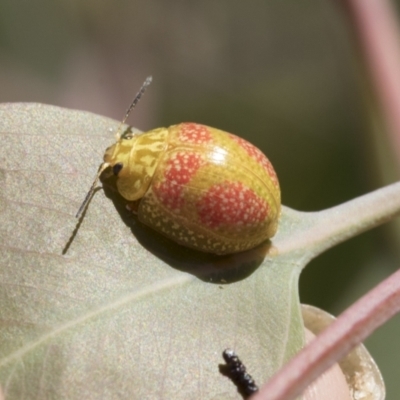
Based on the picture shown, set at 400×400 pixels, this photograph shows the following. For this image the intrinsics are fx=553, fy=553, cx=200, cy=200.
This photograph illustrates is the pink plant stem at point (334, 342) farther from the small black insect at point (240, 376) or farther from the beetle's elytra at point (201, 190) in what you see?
the beetle's elytra at point (201, 190)

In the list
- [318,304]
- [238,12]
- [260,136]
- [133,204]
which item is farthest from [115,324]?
[238,12]

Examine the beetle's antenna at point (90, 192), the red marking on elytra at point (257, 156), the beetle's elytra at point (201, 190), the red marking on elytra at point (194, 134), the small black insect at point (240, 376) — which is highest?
the red marking on elytra at point (257, 156)

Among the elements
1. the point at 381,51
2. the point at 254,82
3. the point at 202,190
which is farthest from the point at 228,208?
the point at 254,82

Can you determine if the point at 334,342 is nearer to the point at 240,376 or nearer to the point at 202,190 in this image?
the point at 240,376

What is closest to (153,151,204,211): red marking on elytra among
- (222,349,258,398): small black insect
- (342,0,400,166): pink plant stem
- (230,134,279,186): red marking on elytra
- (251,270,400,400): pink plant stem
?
(230,134,279,186): red marking on elytra

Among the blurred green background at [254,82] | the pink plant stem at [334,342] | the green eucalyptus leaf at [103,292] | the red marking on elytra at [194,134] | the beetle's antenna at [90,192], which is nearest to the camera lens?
the pink plant stem at [334,342]

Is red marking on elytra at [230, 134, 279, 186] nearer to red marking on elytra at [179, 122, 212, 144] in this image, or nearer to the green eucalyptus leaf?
red marking on elytra at [179, 122, 212, 144]

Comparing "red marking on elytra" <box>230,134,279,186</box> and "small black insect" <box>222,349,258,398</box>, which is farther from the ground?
"red marking on elytra" <box>230,134,279,186</box>

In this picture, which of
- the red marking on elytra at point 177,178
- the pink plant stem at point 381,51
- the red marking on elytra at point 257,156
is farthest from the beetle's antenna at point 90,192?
the pink plant stem at point 381,51
